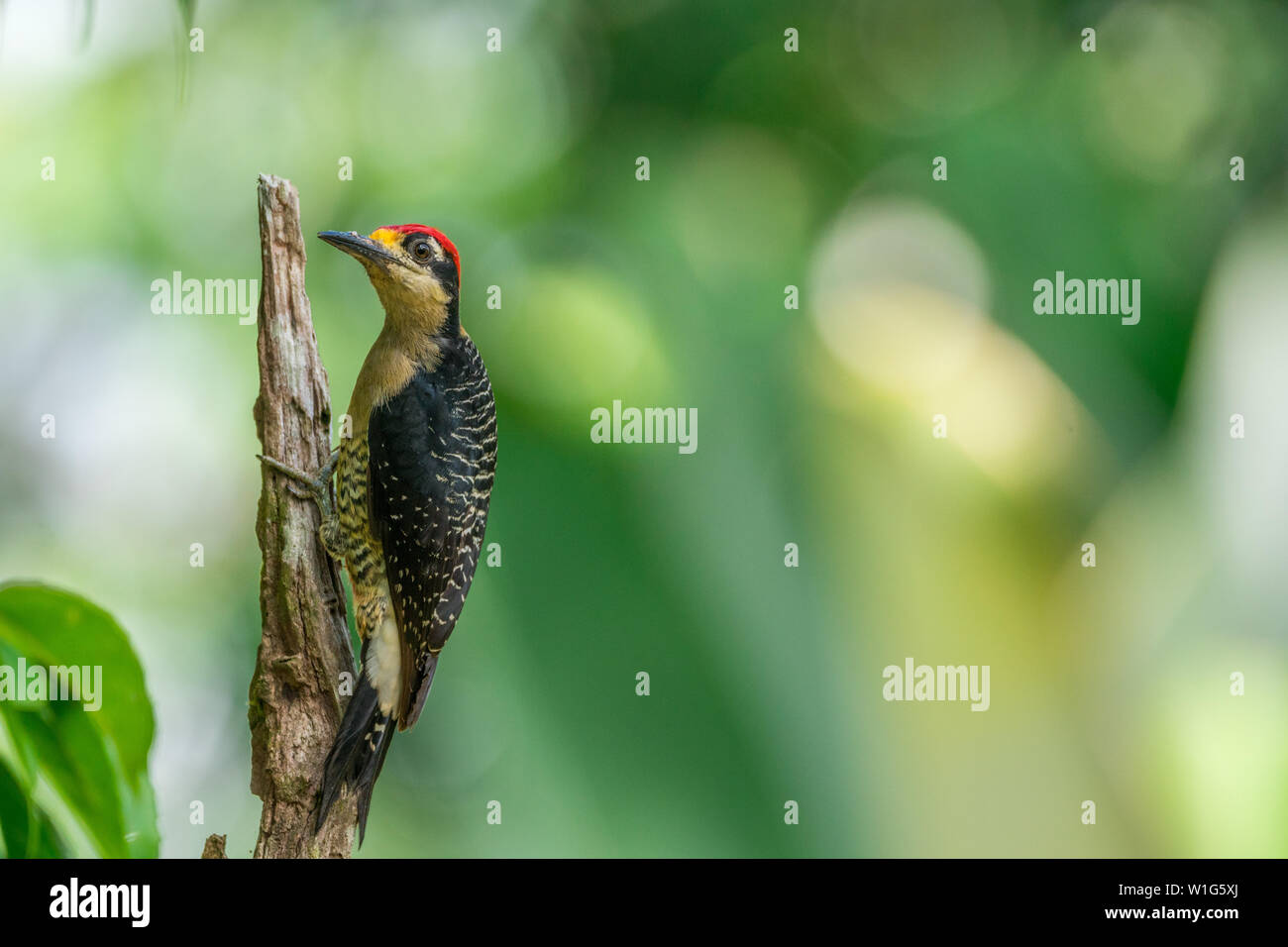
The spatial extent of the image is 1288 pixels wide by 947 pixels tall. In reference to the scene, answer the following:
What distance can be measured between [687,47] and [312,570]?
2.59m

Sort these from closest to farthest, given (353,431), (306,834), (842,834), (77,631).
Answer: (77,631), (306,834), (353,431), (842,834)

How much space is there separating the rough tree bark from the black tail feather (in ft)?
0.08

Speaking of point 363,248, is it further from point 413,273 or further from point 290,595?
point 290,595

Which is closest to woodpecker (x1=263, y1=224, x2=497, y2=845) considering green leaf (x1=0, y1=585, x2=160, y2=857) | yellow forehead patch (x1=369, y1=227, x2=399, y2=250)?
yellow forehead patch (x1=369, y1=227, x2=399, y2=250)

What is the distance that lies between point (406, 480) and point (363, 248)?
484 millimetres

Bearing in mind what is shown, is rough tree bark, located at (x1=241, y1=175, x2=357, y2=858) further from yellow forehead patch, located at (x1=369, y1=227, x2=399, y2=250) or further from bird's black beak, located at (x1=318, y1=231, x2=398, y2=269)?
yellow forehead patch, located at (x1=369, y1=227, x2=399, y2=250)

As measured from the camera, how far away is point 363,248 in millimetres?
2201

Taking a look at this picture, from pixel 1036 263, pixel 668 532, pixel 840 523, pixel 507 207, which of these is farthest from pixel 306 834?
pixel 1036 263

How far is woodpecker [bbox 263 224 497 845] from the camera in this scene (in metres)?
2.18

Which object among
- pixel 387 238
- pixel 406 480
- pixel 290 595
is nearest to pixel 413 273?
pixel 387 238

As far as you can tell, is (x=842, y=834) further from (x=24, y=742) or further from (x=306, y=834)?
(x=24, y=742)

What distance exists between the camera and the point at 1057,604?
11.1ft

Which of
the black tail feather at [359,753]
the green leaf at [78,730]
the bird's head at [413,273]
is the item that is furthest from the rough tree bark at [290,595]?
the green leaf at [78,730]

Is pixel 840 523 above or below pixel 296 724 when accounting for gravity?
above
